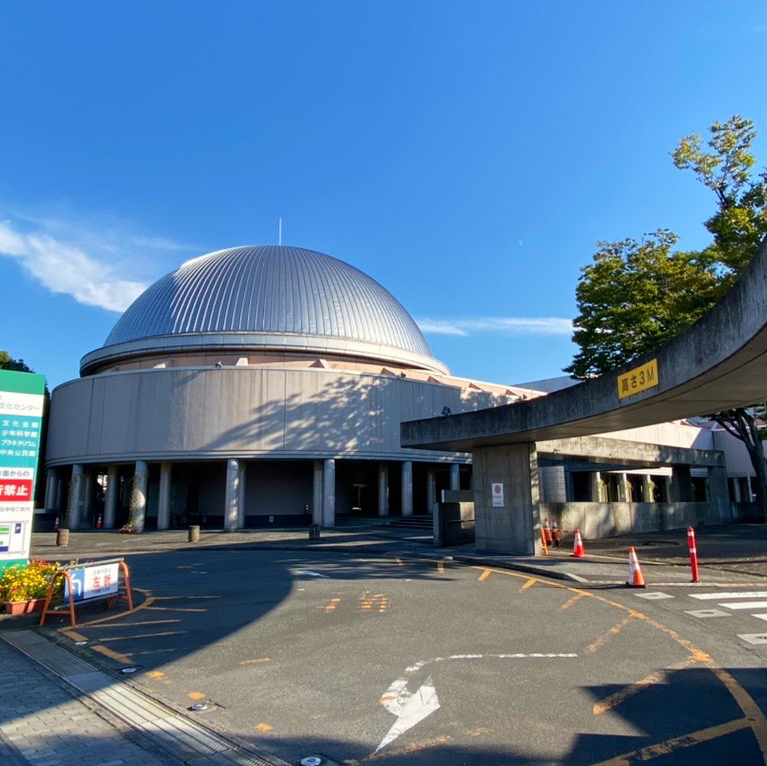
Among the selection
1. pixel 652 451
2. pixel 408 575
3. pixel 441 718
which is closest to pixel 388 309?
pixel 652 451

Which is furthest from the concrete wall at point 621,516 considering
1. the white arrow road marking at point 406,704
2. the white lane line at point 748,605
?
the white arrow road marking at point 406,704

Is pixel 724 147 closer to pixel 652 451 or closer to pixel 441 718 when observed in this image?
pixel 652 451

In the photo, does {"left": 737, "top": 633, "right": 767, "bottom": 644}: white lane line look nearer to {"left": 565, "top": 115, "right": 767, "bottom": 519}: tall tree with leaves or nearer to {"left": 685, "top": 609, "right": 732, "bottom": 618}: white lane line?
{"left": 685, "top": 609, "right": 732, "bottom": 618}: white lane line

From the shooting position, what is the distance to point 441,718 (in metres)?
5.30

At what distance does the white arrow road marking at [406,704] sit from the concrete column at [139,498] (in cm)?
3229

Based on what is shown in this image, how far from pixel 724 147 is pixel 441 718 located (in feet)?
83.1

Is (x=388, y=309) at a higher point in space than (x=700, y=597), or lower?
higher

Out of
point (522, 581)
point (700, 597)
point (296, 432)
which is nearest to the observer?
point (700, 597)

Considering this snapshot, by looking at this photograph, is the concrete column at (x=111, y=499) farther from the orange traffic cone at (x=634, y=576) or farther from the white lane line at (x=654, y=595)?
the white lane line at (x=654, y=595)

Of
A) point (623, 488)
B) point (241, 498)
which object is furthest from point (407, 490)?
point (623, 488)

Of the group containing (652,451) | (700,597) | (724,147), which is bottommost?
(700,597)

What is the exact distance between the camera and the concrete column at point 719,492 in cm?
3222

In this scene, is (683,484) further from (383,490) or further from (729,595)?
(729,595)

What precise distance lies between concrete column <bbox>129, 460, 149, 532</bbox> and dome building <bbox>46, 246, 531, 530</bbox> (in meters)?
0.07
